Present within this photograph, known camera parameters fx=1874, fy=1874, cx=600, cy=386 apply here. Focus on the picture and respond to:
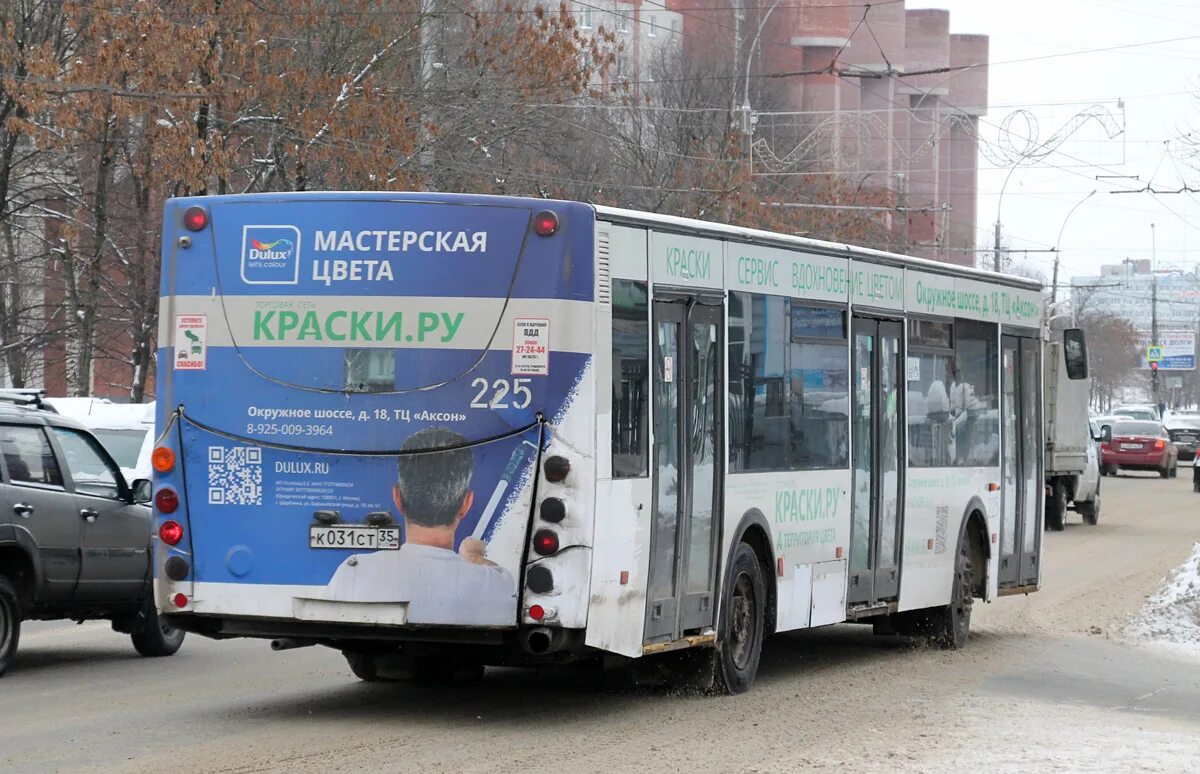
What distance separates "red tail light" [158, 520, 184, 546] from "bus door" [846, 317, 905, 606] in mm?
4866

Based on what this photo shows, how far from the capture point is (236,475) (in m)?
9.67

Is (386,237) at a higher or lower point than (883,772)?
higher

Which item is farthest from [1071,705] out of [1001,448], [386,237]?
[386,237]

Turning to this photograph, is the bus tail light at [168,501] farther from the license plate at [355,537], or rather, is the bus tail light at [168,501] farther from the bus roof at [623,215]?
the bus roof at [623,215]

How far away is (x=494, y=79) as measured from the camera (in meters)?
32.8

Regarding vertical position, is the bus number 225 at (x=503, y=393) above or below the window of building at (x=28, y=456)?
above

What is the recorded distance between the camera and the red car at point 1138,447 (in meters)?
51.9

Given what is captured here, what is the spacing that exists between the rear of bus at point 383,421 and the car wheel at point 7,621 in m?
2.62

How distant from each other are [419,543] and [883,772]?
8.31 ft

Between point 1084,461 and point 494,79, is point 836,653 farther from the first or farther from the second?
point 494,79

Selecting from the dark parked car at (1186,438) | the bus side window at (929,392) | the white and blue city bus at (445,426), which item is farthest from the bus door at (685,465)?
the dark parked car at (1186,438)

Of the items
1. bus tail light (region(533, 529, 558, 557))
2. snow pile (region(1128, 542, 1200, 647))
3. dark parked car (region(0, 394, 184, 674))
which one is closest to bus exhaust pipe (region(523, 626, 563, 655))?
bus tail light (region(533, 529, 558, 557))

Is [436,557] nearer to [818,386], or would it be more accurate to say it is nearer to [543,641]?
[543,641]

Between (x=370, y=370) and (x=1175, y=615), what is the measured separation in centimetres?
956
